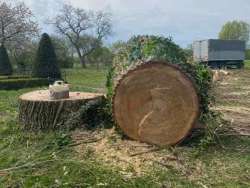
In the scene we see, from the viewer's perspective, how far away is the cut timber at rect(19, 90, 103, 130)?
5945mm

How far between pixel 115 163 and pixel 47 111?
1.77 metres

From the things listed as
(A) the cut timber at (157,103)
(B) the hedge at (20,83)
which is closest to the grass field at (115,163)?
(A) the cut timber at (157,103)

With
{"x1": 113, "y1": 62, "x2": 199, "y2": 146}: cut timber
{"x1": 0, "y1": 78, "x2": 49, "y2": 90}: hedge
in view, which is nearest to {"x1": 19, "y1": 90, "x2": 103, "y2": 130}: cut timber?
{"x1": 113, "y1": 62, "x2": 199, "y2": 146}: cut timber

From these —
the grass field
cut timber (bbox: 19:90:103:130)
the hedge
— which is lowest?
the hedge

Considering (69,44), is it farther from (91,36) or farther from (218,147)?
(218,147)

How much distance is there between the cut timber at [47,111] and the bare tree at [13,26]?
24668mm

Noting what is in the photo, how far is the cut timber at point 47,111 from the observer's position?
19.5ft

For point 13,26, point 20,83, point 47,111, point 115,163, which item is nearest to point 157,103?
point 115,163

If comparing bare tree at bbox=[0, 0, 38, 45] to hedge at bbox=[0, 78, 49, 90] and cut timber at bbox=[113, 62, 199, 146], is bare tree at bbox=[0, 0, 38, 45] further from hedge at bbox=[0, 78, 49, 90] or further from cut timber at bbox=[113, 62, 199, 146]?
cut timber at bbox=[113, 62, 199, 146]

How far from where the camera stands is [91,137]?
5.52 meters

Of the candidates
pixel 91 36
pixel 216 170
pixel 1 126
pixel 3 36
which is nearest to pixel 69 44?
pixel 91 36

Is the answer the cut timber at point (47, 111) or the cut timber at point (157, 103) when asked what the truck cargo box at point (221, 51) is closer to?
the cut timber at point (47, 111)

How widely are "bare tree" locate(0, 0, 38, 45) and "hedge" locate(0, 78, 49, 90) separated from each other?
39.2 feet

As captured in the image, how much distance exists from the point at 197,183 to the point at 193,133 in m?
1.25
